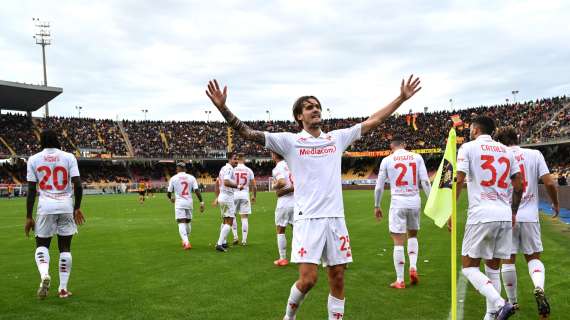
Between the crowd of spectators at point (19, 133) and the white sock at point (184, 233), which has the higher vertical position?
the crowd of spectators at point (19, 133)

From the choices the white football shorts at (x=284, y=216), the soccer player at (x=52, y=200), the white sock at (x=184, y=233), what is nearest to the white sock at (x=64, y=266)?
the soccer player at (x=52, y=200)

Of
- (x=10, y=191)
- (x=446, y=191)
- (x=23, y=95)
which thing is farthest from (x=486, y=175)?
(x=23, y=95)

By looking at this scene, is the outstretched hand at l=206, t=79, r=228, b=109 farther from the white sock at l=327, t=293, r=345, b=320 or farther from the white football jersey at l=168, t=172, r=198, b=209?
the white football jersey at l=168, t=172, r=198, b=209

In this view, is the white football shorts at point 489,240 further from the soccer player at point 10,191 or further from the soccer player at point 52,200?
the soccer player at point 10,191

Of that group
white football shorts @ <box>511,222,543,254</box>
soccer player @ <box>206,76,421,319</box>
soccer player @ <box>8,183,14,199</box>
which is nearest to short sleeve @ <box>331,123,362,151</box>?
soccer player @ <box>206,76,421,319</box>

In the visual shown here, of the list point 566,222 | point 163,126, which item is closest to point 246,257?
point 566,222

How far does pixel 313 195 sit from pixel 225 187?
27.6 feet

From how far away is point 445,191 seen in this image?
17.7 ft

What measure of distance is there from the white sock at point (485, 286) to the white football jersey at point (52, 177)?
565 centimetres

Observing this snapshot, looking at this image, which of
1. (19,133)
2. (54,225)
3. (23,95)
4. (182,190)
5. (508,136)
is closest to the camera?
(508,136)

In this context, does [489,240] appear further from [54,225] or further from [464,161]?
[54,225]

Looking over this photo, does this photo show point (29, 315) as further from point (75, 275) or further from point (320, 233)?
point (320, 233)

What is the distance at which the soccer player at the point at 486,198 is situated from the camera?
5398 millimetres

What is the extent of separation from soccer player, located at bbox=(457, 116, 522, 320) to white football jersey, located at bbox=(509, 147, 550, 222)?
0.74m
